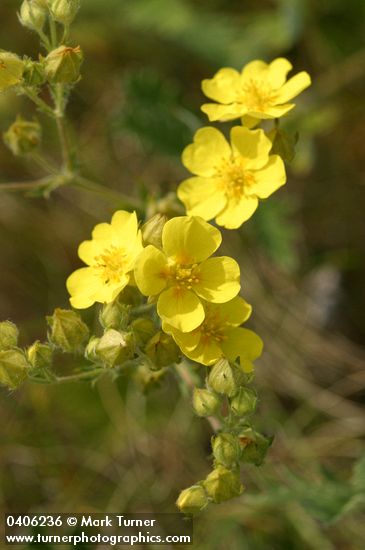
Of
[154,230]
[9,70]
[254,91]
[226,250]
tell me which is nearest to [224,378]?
[154,230]

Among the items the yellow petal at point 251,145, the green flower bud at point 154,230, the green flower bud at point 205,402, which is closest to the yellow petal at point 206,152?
the yellow petal at point 251,145

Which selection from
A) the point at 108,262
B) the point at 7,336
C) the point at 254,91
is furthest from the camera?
the point at 254,91

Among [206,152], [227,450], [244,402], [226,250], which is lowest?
[227,450]

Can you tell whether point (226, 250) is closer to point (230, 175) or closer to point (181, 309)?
point (230, 175)

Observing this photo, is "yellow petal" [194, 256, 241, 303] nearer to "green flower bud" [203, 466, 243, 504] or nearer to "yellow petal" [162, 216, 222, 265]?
"yellow petal" [162, 216, 222, 265]

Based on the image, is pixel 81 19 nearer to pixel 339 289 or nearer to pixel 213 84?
pixel 213 84

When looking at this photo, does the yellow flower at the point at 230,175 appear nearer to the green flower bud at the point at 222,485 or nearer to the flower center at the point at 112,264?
the flower center at the point at 112,264
